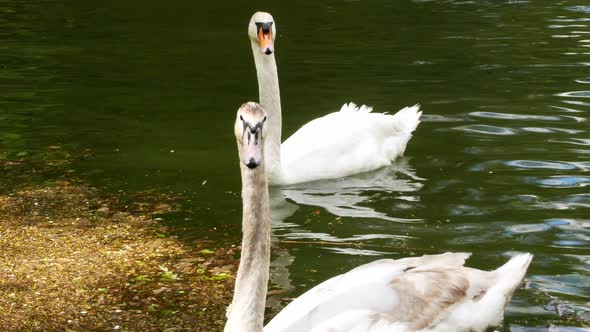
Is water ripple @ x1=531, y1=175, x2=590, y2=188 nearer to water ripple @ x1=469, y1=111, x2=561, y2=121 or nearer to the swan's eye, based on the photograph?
water ripple @ x1=469, y1=111, x2=561, y2=121

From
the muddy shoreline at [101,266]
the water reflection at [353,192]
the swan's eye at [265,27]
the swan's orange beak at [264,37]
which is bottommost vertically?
the water reflection at [353,192]

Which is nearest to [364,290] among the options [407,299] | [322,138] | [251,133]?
[407,299]

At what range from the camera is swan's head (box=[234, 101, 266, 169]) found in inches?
191

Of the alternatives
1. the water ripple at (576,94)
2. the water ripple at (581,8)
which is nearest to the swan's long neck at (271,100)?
the water ripple at (576,94)

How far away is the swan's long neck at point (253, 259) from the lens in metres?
5.13

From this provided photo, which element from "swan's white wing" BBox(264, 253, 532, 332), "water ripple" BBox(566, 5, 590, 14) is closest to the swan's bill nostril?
"swan's white wing" BBox(264, 253, 532, 332)

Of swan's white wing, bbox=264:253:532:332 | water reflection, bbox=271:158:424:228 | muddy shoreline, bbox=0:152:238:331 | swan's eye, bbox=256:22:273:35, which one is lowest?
water reflection, bbox=271:158:424:228

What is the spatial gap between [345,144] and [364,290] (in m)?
4.30

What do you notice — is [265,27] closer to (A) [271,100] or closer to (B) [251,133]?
(A) [271,100]

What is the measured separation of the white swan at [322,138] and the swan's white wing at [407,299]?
11.1 feet

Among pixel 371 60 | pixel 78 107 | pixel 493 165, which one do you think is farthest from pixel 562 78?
pixel 78 107

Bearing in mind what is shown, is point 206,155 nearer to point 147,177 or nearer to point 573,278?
point 147,177

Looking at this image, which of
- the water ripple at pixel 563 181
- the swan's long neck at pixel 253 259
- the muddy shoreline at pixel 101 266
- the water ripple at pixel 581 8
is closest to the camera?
the swan's long neck at pixel 253 259

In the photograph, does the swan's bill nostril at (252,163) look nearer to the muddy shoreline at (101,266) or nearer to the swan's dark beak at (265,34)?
the muddy shoreline at (101,266)
